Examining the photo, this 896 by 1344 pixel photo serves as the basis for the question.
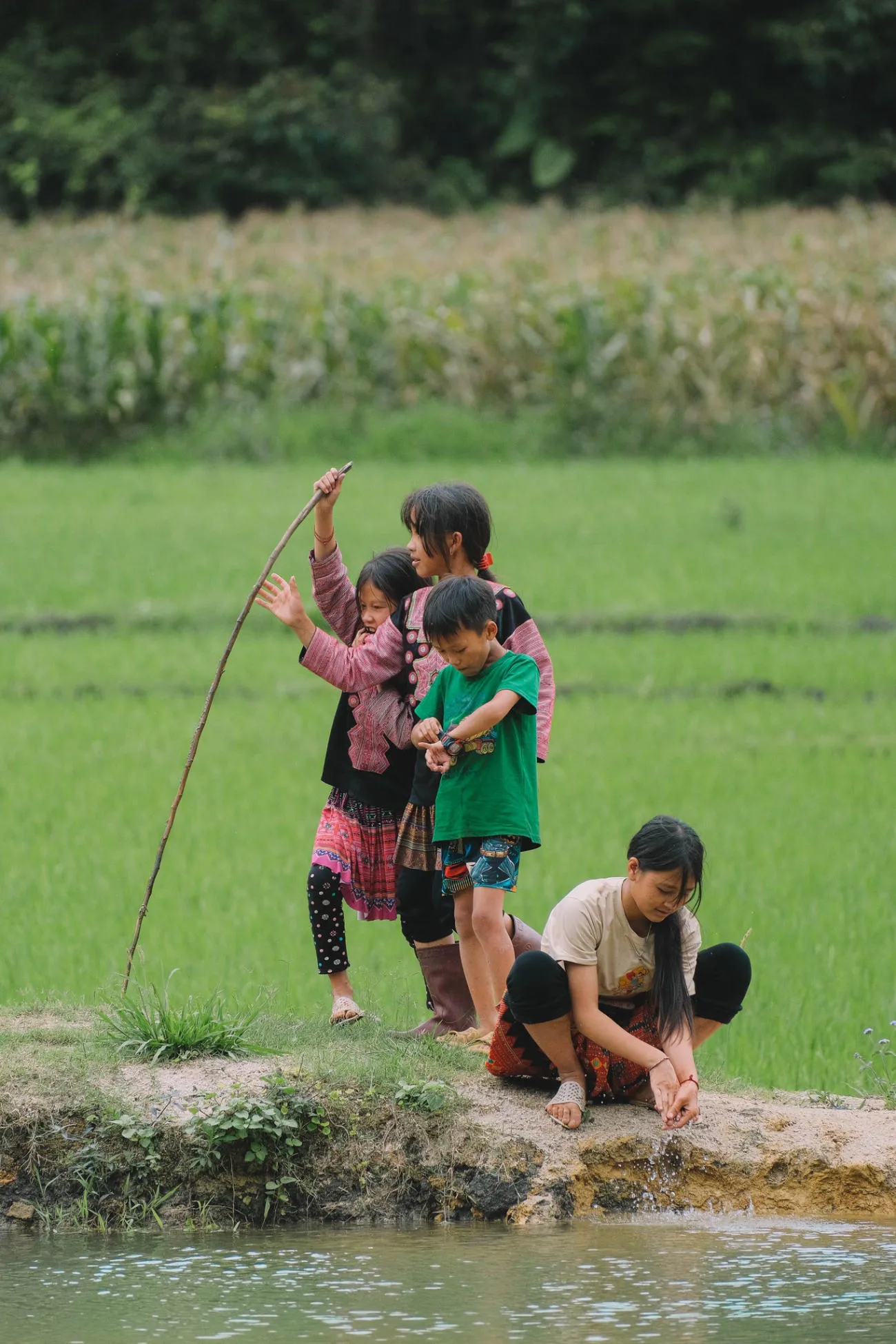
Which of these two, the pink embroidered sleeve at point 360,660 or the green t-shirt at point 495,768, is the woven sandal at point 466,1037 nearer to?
the green t-shirt at point 495,768

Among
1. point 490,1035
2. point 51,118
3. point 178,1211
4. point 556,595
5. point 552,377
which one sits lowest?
point 178,1211

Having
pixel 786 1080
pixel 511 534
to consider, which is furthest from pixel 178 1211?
pixel 511 534

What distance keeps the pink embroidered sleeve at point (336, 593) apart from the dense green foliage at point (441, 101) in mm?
26051

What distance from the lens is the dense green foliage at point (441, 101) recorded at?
30.9 metres

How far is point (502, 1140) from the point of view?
4.27 m

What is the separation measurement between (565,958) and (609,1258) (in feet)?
2.02

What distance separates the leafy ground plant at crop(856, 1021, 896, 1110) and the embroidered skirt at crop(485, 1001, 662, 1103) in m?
0.64

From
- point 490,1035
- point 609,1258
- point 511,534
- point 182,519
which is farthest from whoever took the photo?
point 182,519

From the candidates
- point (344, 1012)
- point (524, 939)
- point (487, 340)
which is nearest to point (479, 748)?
point (524, 939)

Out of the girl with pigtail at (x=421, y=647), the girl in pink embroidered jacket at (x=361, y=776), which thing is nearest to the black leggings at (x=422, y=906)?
the girl with pigtail at (x=421, y=647)

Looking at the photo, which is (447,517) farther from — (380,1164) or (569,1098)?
(380,1164)

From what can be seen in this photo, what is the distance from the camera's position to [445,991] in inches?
193

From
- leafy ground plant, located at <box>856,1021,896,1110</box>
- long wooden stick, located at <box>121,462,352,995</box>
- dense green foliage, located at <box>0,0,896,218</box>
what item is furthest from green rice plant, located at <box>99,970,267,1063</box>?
dense green foliage, located at <box>0,0,896,218</box>

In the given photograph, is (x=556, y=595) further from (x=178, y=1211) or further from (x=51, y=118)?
(x=51, y=118)
